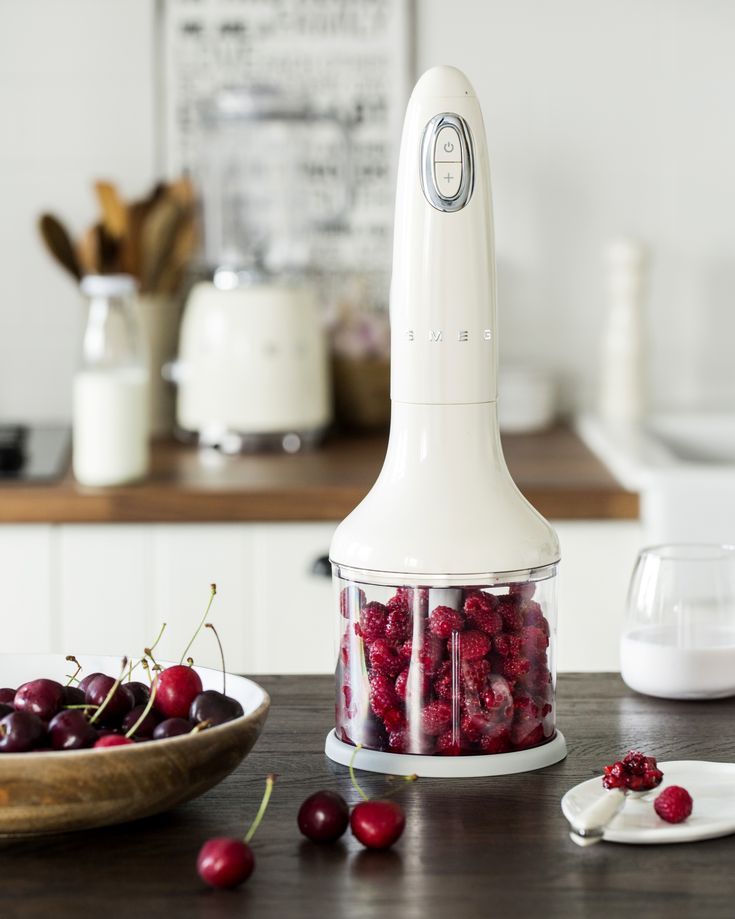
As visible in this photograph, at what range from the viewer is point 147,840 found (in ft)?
2.21

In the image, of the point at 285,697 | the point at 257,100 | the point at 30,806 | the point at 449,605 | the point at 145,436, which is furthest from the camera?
the point at 257,100

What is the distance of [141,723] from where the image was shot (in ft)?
2.34

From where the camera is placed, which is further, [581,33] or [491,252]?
[581,33]

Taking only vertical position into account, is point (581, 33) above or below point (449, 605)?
above

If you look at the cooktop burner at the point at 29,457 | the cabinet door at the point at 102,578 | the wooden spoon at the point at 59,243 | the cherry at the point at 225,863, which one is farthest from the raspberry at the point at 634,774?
the wooden spoon at the point at 59,243

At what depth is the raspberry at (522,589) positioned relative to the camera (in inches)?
30.4

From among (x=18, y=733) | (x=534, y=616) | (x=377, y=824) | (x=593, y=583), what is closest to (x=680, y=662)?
(x=534, y=616)

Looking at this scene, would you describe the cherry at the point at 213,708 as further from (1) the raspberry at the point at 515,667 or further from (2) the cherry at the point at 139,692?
(1) the raspberry at the point at 515,667

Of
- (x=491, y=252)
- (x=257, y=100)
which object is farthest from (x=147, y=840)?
(x=257, y=100)

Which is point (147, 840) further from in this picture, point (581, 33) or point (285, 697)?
point (581, 33)

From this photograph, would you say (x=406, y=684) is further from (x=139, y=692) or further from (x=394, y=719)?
(x=139, y=692)

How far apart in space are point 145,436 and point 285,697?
0.91m

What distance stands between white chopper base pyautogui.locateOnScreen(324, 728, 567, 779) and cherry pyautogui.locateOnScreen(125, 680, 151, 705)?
12 centimetres

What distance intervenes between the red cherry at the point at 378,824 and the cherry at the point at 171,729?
10 centimetres
